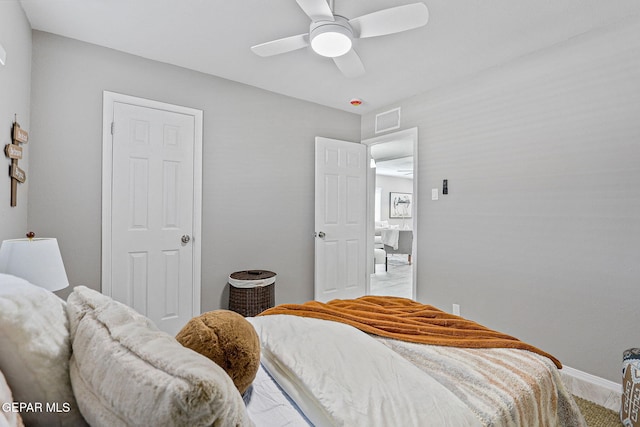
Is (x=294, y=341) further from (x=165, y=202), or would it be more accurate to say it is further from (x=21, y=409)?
(x=165, y=202)

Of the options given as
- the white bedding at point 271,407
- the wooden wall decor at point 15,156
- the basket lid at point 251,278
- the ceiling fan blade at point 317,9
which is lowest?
the white bedding at point 271,407

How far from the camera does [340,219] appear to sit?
3.77m

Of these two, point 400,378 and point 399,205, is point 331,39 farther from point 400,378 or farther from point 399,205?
point 399,205

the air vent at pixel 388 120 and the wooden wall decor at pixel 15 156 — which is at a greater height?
the air vent at pixel 388 120

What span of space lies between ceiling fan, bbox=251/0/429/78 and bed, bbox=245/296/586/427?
5.17 feet

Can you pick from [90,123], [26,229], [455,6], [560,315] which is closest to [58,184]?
[26,229]

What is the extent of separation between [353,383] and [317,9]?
179 cm

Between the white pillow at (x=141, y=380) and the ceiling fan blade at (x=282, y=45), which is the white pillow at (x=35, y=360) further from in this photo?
the ceiling fan blade at (x=282, y=45)

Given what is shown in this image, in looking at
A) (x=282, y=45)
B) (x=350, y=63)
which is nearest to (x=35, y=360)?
(x=282, y=45)

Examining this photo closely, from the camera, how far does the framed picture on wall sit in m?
9.70

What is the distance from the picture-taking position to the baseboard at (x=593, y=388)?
2.02 meters

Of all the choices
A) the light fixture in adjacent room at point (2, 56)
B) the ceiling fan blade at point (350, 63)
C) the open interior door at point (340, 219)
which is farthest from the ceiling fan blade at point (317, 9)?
the open interior door at point (340, 219)

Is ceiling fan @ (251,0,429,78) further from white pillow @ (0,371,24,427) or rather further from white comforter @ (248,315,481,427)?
white pillow @ (0,371,24,427)

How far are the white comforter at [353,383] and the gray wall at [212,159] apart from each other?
1926mm
